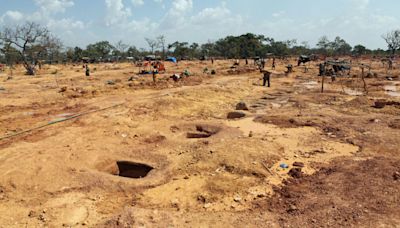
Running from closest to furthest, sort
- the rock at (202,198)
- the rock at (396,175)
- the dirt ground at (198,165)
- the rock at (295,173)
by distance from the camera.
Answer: the dirt ground at (198,165)
the rock at (202,198)
the rock at (396,175)
the rock at (295,173)

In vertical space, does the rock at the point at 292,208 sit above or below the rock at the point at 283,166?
below

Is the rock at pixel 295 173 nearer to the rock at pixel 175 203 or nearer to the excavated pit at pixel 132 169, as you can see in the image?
the rock at pixel 175 203

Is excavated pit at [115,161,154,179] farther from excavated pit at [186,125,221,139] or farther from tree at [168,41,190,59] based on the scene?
tree at [168,41,190,59]

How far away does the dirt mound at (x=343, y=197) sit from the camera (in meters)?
4.61

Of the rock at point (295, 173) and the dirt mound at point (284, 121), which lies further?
the dirt mound at point (284, 121)

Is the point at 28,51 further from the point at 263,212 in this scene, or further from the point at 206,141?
the point at 263,212

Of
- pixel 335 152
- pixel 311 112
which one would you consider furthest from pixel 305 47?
pixel 335 152

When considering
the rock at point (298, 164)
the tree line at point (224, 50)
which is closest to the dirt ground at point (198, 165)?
the rock at point (298, 164)

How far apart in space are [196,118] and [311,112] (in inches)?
163

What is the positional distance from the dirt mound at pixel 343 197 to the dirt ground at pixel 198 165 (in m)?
0.02

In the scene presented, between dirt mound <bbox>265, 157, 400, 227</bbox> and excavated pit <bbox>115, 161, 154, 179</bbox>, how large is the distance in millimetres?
3056

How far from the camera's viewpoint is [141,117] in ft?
36.5

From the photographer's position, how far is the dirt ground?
4961 mm

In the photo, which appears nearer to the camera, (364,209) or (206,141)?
(364,209)
